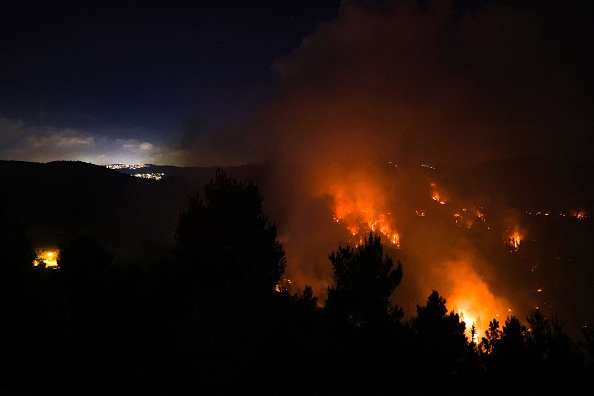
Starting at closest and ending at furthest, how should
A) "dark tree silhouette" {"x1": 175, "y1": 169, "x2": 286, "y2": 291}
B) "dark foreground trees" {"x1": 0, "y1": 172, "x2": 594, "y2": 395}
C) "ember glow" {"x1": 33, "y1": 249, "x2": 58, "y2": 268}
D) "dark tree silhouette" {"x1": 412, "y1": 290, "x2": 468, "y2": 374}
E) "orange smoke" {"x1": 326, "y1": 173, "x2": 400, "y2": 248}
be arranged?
"dark foreground trees" {"x1": 0, "y1": 172, "x2": 594, "y2": 395} → "dark tree silhouette" {"x1": 412, "y1": 290, "x2": 468, "y2": 374} → "dark tree silhouette" {"x1": 175, "y1": 169, "x2": 286, "y2": 291} → "ember glow" {"x1": 33, "y1": 249, "x2": 58, "y2": 268} → "orange smoke" {"x1": 326, "y1": 173, "x2": 400, "y2": 248}

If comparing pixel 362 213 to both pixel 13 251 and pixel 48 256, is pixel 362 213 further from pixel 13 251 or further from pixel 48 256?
pixel 13 251

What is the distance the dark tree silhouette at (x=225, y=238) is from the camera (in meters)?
15.9

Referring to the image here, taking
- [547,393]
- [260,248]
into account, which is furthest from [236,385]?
[260,248]

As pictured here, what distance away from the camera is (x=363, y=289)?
16.6 meters

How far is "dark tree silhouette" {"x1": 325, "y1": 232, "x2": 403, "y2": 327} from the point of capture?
1548cm

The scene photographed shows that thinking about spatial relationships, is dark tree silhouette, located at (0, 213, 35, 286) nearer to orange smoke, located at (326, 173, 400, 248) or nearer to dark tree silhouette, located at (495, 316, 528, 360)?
dark tree silhouette, located at (495, 316, 528, 360)

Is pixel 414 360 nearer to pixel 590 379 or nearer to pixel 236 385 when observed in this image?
pixel 590 379

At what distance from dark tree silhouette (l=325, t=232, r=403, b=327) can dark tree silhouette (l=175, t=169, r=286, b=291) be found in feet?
11.8

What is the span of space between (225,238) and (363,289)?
7.66 metres

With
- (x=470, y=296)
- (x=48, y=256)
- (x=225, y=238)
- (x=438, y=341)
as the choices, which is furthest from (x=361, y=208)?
(x=438, y=341)

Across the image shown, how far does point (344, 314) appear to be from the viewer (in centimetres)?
1561

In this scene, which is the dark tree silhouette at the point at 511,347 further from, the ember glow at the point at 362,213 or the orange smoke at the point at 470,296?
the ember glow at the point at 362,213

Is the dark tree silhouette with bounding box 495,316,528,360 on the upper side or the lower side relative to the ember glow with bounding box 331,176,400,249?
lower

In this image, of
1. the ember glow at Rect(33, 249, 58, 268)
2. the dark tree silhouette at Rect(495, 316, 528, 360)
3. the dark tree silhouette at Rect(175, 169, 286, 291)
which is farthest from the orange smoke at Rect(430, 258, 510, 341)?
the ember glow at Rect(33, 249, 58, 268)
